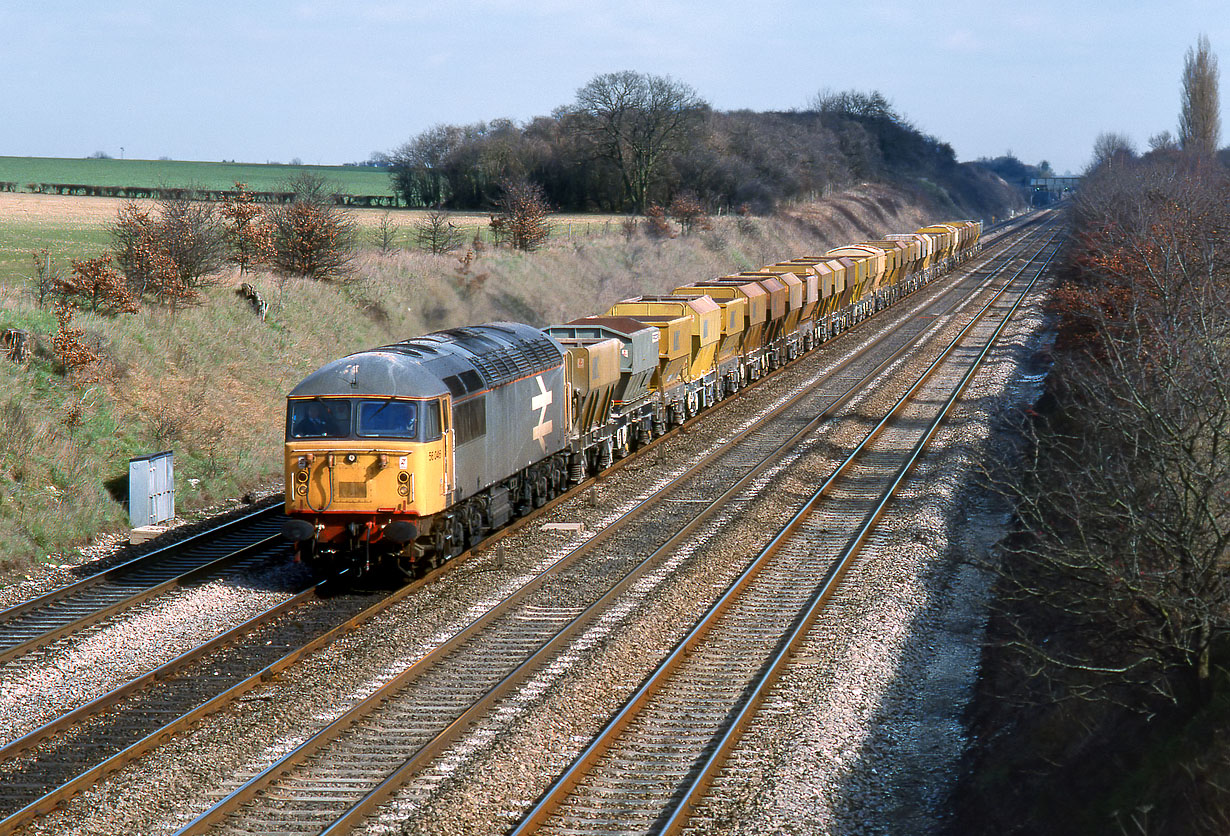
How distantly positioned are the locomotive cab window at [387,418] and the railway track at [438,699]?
2749mm

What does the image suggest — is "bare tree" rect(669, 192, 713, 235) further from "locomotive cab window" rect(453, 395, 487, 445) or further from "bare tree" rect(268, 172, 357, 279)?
"locomotive cab window" rect(453, 395, 487, 445)

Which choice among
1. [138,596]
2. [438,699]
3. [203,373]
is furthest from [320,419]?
[203,373]

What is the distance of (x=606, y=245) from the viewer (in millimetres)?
60062

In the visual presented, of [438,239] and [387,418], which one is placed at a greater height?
[438,239]

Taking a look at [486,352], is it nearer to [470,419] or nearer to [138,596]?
[470,419]

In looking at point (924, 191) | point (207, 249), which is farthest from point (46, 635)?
point (924, 191)

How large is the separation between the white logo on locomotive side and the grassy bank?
686cm

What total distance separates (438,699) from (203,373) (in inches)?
688

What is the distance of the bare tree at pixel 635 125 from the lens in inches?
3231

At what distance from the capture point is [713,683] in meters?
13.2

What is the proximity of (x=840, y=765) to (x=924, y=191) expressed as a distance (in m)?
140

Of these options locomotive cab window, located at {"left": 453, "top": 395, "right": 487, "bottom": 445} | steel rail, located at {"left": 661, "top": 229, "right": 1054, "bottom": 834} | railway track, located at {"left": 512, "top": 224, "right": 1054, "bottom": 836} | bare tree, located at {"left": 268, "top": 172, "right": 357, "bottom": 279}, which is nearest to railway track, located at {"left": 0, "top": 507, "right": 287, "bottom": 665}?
locomotive cab window, located at {"left": 453, "top": 395, "right": 487, "bottom": 445}

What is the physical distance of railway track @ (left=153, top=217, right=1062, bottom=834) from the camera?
10.0 metres

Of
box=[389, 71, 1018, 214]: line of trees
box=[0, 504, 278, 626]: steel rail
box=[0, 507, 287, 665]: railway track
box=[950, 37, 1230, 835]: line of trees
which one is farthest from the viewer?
box=[389, 71, 1018, 214]: line of trees
